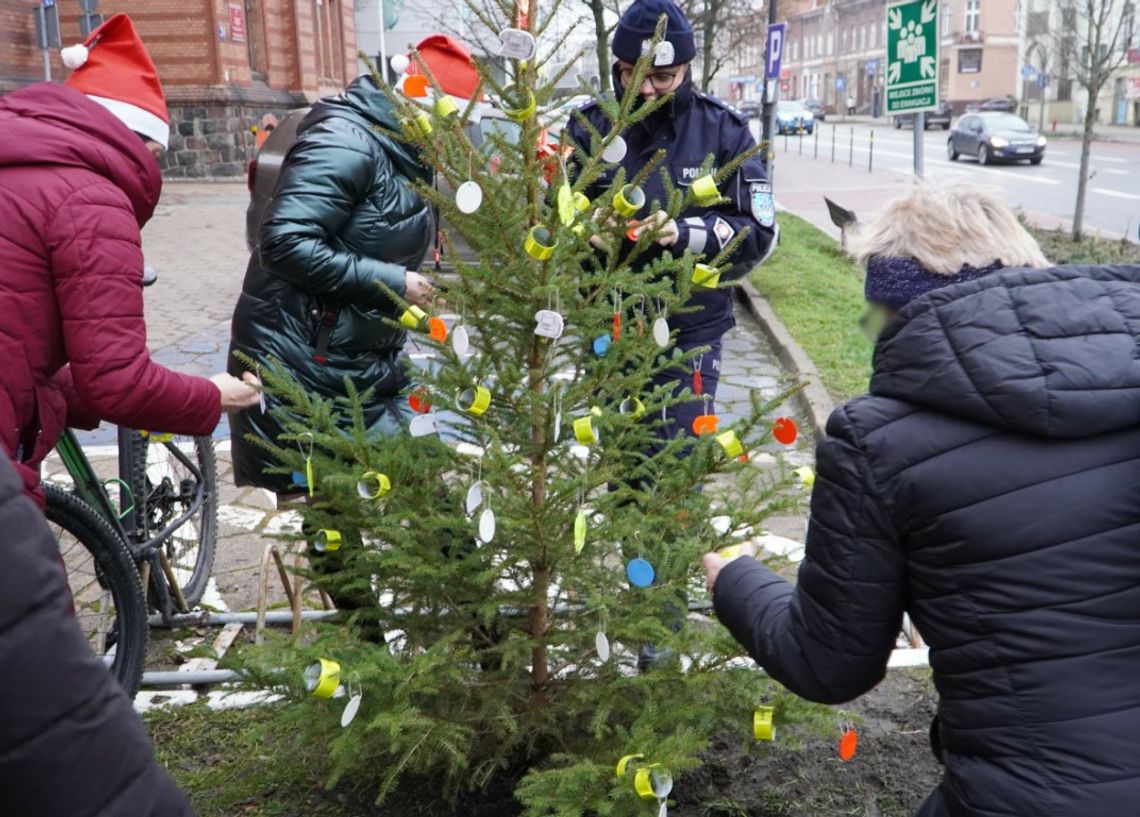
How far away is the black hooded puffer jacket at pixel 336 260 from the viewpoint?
3230 mm

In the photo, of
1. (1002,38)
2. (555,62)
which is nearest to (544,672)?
(555,62)

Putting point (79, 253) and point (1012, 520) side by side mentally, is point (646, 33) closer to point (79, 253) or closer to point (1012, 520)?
point (79, 253)

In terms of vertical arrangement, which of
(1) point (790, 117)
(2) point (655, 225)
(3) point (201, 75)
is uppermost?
(3) point (201, 75)

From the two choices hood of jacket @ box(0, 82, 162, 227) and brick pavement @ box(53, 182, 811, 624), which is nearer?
hood of jacket @ box(0, 82, 162, 227)

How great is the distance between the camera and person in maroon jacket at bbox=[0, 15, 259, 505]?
244 centimetres

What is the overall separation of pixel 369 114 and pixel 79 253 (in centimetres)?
109

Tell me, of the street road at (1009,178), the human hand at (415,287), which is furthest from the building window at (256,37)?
the human hand at (415,287)

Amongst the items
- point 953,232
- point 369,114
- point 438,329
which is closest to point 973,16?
point 369,114

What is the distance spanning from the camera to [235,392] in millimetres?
2939

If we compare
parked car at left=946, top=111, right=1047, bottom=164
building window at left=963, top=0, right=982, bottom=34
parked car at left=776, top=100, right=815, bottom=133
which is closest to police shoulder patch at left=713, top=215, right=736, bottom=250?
parked car at left=946, top=111, right=1047, bottom=164

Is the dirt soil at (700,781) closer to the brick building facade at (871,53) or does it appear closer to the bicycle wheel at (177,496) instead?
the bicycle wheel at (177,496)

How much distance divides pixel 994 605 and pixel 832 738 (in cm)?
172

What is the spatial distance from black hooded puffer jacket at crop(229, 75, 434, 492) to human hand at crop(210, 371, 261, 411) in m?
0.27

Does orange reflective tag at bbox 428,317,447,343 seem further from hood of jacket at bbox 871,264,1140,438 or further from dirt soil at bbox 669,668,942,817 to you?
dirt soil at bbox 669,668,942,817
